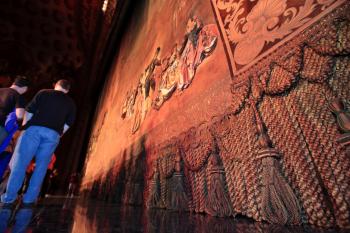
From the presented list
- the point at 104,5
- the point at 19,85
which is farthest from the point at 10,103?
the point at 104,5

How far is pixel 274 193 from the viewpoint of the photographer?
0.85m

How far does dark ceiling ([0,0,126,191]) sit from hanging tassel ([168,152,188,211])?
6.50m

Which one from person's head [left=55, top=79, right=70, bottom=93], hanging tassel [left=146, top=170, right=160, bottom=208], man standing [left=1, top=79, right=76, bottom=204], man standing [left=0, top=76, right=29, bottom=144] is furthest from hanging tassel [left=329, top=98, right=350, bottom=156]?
man standing [left=0, top=76, right=29, bottom=144]

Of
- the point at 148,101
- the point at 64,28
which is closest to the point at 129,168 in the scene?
the point at 148,101

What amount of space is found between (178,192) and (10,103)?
2.00 metres

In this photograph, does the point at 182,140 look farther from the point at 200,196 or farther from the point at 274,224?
the point at 274,224

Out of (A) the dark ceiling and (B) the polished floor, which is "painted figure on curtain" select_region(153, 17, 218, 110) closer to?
(B) the polished floor

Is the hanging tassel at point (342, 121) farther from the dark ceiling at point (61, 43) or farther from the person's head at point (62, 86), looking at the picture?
the dark ceiling at point (61, 43)

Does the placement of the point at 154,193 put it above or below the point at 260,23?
below

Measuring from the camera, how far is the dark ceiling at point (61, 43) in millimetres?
7617

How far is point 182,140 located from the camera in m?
1.64

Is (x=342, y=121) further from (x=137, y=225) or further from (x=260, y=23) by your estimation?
(x=137, y=225)

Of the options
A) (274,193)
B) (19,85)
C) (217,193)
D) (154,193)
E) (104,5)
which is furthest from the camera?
(104,5)

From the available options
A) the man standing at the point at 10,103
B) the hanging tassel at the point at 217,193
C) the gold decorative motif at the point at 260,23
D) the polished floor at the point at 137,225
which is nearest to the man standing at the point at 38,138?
the man standing at the point at 10,103
